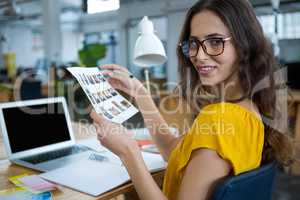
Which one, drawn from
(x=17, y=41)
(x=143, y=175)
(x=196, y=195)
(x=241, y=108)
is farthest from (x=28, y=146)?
(x=17, y=41)

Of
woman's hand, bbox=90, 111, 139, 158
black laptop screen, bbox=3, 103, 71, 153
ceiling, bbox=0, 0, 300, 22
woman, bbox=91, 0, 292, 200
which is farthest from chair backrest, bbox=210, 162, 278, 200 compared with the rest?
ceiling, bbox=0, 0, 300, 22

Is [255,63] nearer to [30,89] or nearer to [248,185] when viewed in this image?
[248,185]

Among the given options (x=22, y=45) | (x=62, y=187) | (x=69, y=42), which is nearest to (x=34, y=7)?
(x=69, y=42)

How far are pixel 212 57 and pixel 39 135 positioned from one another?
2.99 ft

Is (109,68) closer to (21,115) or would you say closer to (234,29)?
(21,115)

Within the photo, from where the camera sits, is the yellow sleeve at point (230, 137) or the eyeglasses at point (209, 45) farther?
the eyeglasses at point (209, 45)

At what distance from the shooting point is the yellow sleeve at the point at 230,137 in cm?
86

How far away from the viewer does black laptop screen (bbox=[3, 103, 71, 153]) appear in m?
1.35

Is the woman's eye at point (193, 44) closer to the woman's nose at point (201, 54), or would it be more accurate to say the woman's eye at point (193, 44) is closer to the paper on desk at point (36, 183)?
the woman's nose at point (201, 54)

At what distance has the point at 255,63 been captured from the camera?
1013 millimetres

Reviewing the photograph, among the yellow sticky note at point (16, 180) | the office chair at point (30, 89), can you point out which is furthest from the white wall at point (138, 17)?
the yellow sticky note at point (16, 180)

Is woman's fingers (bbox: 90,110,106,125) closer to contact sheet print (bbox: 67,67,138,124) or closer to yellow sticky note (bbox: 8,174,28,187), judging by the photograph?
contact sheet print (bbox: 67,67,138,124)

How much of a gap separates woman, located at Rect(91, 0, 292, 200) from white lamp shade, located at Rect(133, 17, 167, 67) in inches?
14.1

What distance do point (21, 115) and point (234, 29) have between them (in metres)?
1.01
